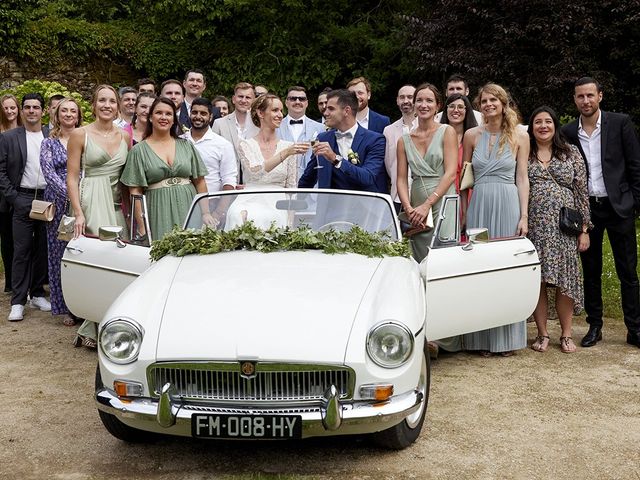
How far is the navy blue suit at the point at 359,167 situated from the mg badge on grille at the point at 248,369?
3.16 metres

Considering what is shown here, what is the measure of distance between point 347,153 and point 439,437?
300cm

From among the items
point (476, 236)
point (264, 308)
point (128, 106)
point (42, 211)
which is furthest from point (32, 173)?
point (264, 308)

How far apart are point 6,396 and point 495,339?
398 centimetres

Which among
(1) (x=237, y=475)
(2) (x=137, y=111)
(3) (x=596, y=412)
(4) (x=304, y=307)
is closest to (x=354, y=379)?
(4) (x=304, y=307)

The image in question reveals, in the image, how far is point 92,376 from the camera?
6719 mm

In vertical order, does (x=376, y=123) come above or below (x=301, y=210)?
above

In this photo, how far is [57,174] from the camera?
852 cm

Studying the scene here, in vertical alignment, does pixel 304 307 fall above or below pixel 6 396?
above

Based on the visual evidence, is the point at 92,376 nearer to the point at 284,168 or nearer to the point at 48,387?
the point at 48,387

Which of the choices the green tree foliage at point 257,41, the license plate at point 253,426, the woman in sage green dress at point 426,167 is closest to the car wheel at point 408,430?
the license plate at point 253,426

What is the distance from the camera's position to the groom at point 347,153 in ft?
23.9

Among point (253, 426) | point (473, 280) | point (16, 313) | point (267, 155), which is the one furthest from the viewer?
point (16, 313)

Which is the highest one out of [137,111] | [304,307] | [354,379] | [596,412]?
[137,111]

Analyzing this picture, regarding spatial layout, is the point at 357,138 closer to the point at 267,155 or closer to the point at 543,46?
the point at 267,155
